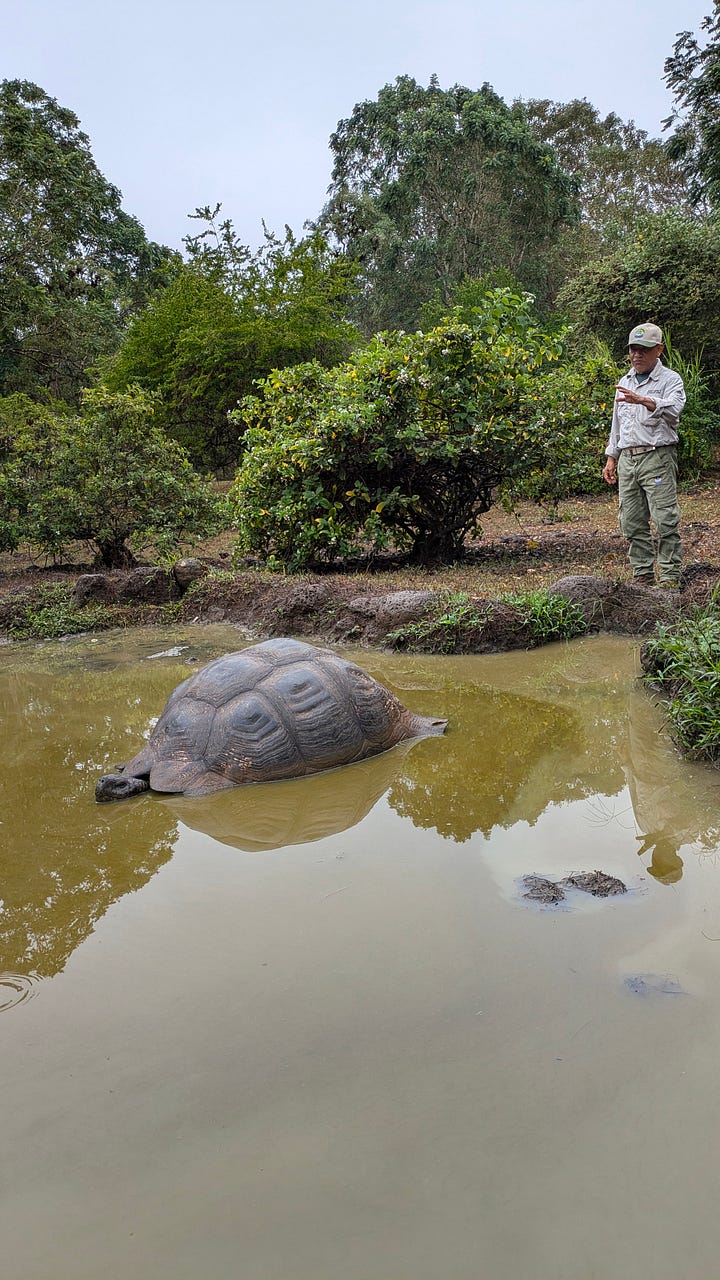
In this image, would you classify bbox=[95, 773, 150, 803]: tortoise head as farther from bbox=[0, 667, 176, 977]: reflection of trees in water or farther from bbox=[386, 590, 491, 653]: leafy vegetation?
bbox=[386, 590, 491, 653]: leafy vegetation

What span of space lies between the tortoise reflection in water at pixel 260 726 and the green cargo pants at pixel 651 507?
3.32 metres

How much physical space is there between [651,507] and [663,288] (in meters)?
9.51

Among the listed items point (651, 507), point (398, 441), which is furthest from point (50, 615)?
point (651, 507)

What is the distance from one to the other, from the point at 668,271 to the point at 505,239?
16552mm

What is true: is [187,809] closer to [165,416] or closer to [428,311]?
[165,416]

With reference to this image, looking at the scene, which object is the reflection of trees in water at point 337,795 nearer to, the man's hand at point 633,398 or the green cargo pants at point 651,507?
the green cargo pants at point 651,507

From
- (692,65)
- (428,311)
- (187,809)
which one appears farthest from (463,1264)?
(428,311)

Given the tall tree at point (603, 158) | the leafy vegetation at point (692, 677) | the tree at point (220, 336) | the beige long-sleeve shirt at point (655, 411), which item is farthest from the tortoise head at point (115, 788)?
the tall tree at point (603, 158)

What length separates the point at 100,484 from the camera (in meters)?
9.76

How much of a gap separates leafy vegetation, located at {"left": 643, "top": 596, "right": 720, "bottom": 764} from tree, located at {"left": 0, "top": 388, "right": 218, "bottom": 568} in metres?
6.35

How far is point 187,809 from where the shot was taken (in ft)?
12.5

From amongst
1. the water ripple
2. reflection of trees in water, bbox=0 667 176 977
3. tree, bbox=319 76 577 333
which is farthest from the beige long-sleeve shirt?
tree, bbox=319 76 577 333

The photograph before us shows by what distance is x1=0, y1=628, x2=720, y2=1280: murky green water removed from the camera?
1.57 m

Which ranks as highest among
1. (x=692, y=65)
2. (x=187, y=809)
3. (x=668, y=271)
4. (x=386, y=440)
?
(x=692, y=65)
